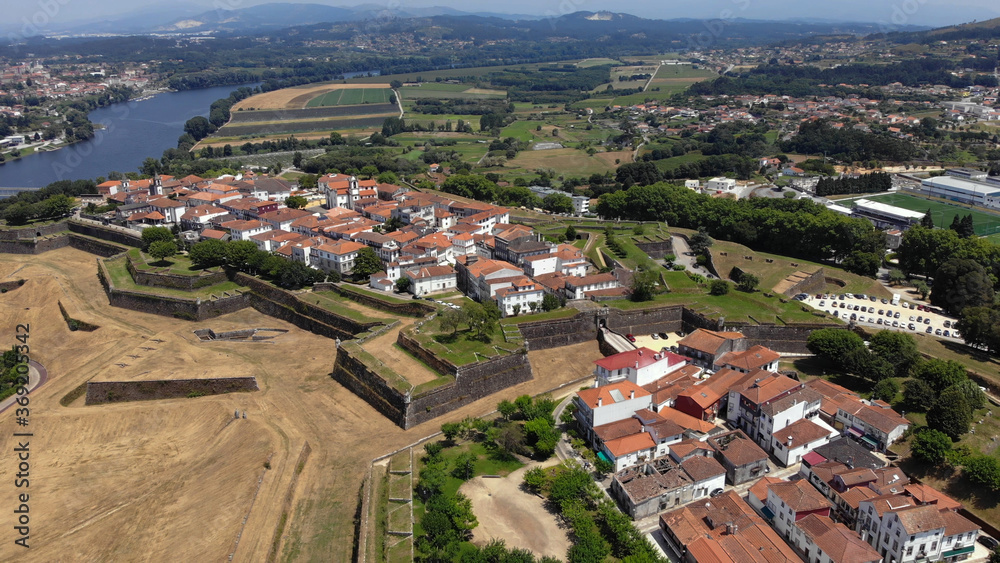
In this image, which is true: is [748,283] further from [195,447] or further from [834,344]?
[195,447]

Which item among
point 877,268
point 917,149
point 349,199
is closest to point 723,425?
point 877,268

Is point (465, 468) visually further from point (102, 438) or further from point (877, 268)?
point (877, 268)

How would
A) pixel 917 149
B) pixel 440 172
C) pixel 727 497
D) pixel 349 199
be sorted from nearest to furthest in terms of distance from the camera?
1. pixel 727 497
2. pixel 349 199
3. pixel 440 172
4. pixel 917 149

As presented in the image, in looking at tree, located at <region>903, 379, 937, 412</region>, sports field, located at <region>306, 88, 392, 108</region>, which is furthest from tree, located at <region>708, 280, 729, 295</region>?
sports field, located at <region>306, 88, 392, 108</region>

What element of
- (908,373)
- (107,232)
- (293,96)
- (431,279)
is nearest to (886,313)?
(908,373)

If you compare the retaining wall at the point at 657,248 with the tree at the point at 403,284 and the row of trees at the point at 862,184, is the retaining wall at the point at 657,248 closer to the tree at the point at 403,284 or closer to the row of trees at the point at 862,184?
the tree at the point at 403,284

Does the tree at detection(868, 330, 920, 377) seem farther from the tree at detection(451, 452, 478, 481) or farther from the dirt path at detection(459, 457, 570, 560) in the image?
the tree at detection(451, 452, 478, 481)
